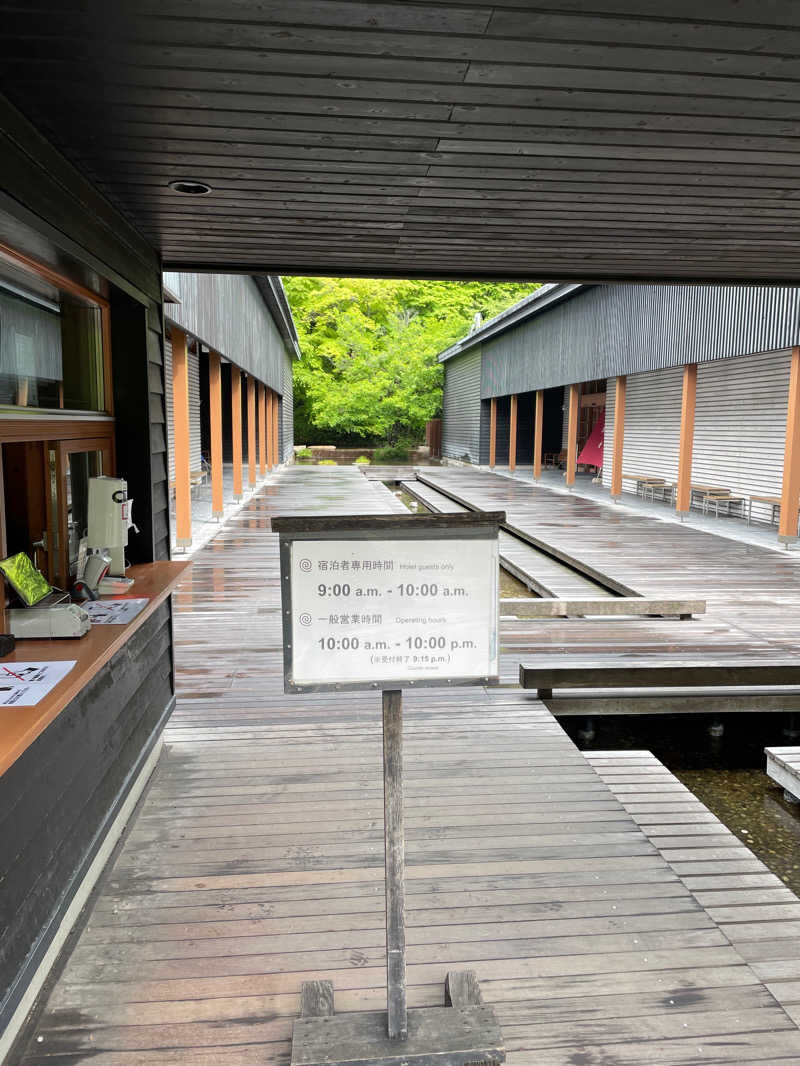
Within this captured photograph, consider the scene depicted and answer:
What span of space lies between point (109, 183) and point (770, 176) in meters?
2.49

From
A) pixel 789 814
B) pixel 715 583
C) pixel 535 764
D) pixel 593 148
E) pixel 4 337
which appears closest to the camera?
pixel 4 337

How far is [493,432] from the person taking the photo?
2644 centimetres

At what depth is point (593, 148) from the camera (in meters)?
2.72

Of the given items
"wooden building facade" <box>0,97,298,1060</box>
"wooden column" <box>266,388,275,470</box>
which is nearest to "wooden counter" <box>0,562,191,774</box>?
"wooden building facade" <box>0,97,298,1060</box>

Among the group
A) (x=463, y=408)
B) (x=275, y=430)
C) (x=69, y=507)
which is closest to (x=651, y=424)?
(x=275, y=430)

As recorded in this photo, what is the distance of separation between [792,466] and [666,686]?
627cm

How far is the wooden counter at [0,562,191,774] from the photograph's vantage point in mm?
1777

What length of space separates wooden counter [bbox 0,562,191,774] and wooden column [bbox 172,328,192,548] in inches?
220

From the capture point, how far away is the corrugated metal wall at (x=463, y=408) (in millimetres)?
27656

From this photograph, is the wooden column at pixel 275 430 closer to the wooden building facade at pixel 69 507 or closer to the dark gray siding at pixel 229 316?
the dark gray siding at pixel 229 316

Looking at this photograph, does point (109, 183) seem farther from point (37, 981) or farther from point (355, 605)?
point (37, 981)

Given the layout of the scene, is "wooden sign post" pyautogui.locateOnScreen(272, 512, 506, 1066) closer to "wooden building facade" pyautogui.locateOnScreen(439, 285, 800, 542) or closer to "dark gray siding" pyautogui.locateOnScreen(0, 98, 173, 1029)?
"dark gray siding" pyautogui.locateOnScreen(0, 98, 173, 1029)

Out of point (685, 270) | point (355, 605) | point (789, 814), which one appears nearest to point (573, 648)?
point (789, 814)

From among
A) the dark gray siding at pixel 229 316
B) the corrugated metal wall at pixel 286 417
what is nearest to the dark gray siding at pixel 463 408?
the corrugated metal wall at pixel 286 417
